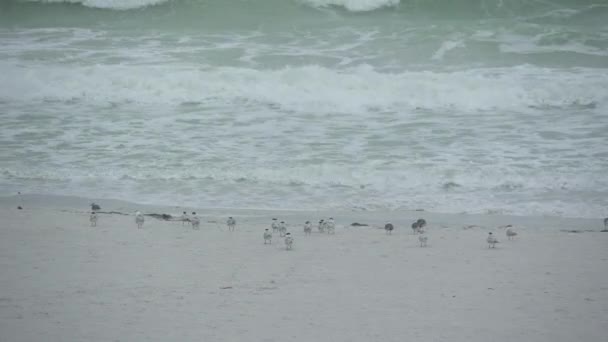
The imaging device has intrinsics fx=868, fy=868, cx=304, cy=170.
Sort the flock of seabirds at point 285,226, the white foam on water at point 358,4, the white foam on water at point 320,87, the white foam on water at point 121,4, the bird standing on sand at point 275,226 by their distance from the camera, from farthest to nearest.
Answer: the white foam on water at point 121,4 → the white foam on water at point 358,4 → the white foam on water at point 320,87 → the bird standing on sand at point 275,226 → the flock of seabirds at point 285,226

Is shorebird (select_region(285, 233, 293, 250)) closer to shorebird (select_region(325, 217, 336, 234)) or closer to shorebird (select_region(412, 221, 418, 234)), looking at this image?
shorebird (select_region(325, 217, 336, 234))

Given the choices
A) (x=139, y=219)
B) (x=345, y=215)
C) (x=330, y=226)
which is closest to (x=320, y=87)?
(x=345, y=215)

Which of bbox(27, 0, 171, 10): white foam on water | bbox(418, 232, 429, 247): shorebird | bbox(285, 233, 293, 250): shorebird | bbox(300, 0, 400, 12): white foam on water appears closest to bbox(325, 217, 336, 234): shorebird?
bbox(285, 233, 293, 250): shorebird

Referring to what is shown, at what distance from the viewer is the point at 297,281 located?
7840mm

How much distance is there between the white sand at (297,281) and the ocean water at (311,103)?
4.98ft

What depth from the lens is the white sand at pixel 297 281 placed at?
6641mm

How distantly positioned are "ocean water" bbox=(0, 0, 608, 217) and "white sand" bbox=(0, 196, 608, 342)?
152 cm

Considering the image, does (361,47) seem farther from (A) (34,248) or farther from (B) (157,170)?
(A) (34,248)

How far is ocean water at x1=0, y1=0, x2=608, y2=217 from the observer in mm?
11773

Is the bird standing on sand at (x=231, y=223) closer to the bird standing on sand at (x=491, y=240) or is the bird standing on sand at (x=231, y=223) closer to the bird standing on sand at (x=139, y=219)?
the bird standing on sand at (x=139, y=219)

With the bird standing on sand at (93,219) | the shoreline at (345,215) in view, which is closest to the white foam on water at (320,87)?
the shoreline at (345,215)

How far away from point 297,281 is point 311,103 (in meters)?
9.08

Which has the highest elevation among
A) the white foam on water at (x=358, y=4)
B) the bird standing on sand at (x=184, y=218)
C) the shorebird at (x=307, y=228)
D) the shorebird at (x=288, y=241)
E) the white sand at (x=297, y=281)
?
the white foam on water at (x=358, y=4)

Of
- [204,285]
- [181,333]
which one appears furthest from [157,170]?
[181,333]
